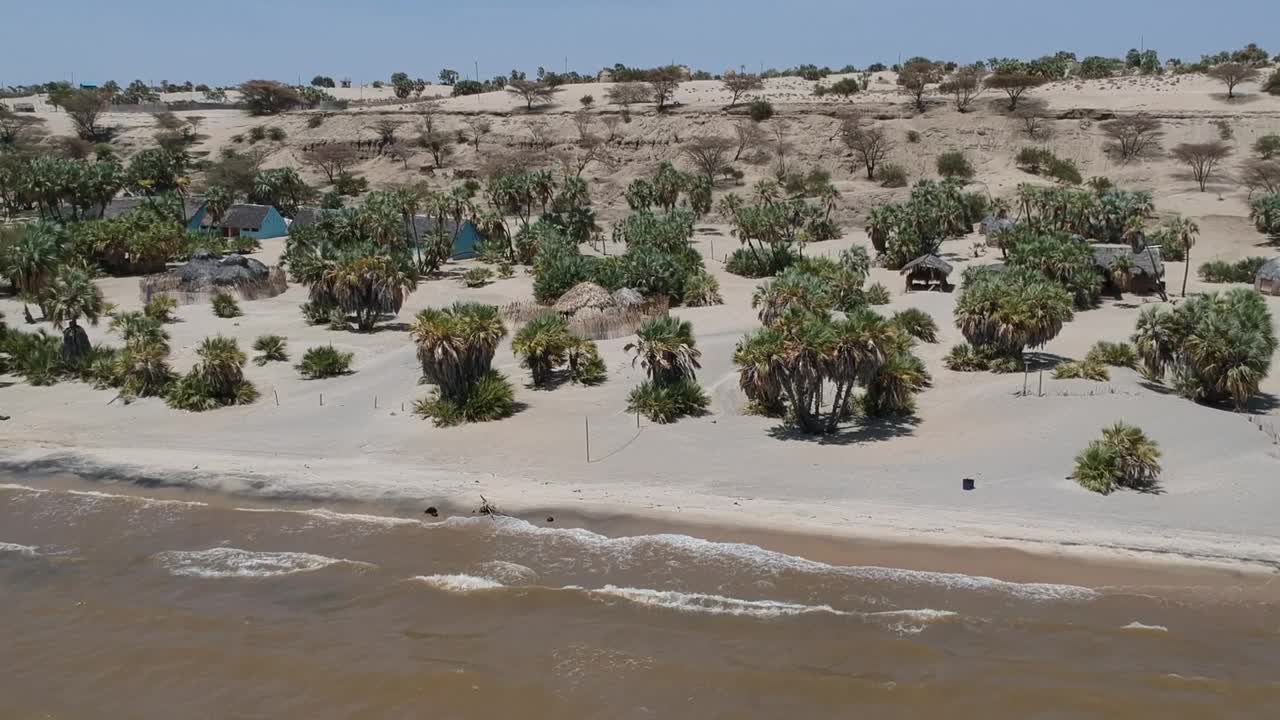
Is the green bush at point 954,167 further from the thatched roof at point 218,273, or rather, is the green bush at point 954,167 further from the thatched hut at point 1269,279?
the thatched roof at point 218,273

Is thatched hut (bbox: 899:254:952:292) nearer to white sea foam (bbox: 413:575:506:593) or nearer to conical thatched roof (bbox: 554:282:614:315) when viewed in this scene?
conical thatched roof (bbox: 554:282:614:315)

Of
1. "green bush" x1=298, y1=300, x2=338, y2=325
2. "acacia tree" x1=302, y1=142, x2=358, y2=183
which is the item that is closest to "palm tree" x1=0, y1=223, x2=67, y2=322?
"green bush" x1=298, y1=300, x2=338, y2=325

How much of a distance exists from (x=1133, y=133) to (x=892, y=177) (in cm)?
1866

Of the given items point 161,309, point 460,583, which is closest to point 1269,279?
point 460,583

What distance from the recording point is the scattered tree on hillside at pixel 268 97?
113000 mm

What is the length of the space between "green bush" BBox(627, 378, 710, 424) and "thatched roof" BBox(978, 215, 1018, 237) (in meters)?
35.1

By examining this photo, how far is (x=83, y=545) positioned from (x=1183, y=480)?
23.6 m

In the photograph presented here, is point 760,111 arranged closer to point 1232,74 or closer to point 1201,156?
point 1201,156

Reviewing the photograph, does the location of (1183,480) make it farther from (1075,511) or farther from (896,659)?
(896,659)

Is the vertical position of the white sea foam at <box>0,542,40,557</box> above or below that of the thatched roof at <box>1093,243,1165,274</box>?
below

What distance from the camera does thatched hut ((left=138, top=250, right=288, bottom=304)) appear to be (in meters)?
47.5

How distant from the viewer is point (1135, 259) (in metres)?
47.2

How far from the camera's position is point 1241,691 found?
1539 centimetres

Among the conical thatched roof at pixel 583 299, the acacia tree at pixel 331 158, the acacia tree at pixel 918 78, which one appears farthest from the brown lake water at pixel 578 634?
the acacia tree at pixel 918 78
